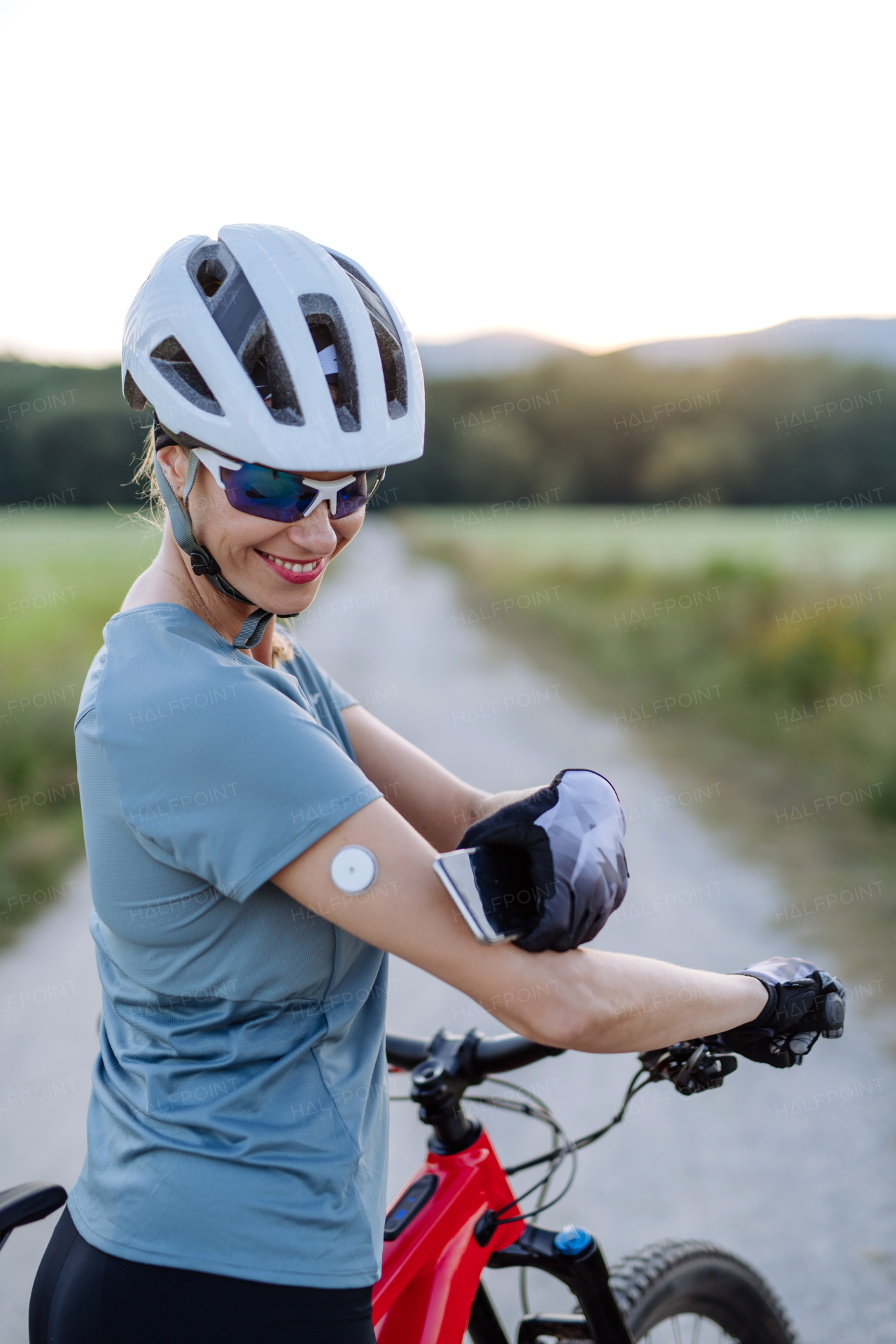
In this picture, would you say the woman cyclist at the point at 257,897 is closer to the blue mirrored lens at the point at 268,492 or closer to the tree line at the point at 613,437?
the blue mirrored lens at the point at 268,492

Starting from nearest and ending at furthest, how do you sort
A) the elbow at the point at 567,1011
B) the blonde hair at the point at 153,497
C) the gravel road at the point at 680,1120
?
the elbow at the point at 567,1011 → the blonde hair at the point at 153,497 → the gravel road at the point at 680,1120

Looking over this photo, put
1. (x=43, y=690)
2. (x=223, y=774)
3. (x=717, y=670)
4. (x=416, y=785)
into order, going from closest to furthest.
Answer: (x=223, y=774) < (x=416, y=785) < (x=43, y=690) < (x=717, y=670)

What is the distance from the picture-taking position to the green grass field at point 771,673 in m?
5.81

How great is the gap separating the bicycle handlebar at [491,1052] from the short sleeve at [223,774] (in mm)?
851

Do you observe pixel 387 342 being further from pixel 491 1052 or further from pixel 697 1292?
pixel 697 1292

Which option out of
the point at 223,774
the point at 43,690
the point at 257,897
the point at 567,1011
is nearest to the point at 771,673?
the point at 43,690

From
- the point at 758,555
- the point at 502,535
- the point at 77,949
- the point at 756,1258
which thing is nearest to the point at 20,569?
the point at 77,949

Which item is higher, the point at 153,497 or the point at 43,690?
the point at 153,497

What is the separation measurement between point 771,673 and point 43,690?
6.89m

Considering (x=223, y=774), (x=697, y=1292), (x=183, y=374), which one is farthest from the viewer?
(x=697, y=1292)

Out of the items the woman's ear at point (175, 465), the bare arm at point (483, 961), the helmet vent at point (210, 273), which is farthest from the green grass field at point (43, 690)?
the bare arm at point (483, 961)

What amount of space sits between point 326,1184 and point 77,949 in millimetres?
3979

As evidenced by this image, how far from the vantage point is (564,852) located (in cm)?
118

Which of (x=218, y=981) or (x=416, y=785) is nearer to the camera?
(x=218, y=981)
